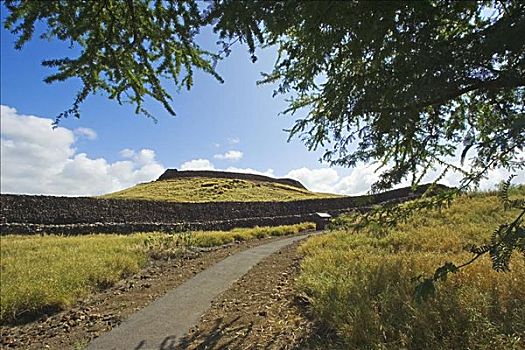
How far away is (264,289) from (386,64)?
5.98 m

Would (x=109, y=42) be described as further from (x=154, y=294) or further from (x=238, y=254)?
(x=238, y=254)

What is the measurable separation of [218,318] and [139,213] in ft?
78.8

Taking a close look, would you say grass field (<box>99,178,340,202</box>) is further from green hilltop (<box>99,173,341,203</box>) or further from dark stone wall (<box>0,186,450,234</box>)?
dark stone wall (<box>0,186,450,234</box>)

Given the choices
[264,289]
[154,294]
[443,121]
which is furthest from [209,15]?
[154,294]

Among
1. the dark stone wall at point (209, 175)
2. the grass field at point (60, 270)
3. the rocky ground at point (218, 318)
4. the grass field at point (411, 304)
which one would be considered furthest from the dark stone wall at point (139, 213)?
the dark stone wall at point (209, 175)

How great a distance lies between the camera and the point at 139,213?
28312mm

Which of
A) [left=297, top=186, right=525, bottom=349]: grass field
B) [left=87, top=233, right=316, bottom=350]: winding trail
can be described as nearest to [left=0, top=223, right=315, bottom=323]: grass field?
[left=87, top=233, right=316, bottom=350]: winding trail

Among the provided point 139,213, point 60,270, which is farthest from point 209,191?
point 60,270

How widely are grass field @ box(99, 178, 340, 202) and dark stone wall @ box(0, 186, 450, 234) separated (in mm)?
11168

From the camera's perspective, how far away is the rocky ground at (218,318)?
193 inches

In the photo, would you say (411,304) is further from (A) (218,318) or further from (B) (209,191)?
(B) (209,191)

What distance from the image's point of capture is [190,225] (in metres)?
26.7

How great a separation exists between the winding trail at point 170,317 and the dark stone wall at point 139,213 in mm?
13217

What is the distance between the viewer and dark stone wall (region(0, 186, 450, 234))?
76.0 feet
